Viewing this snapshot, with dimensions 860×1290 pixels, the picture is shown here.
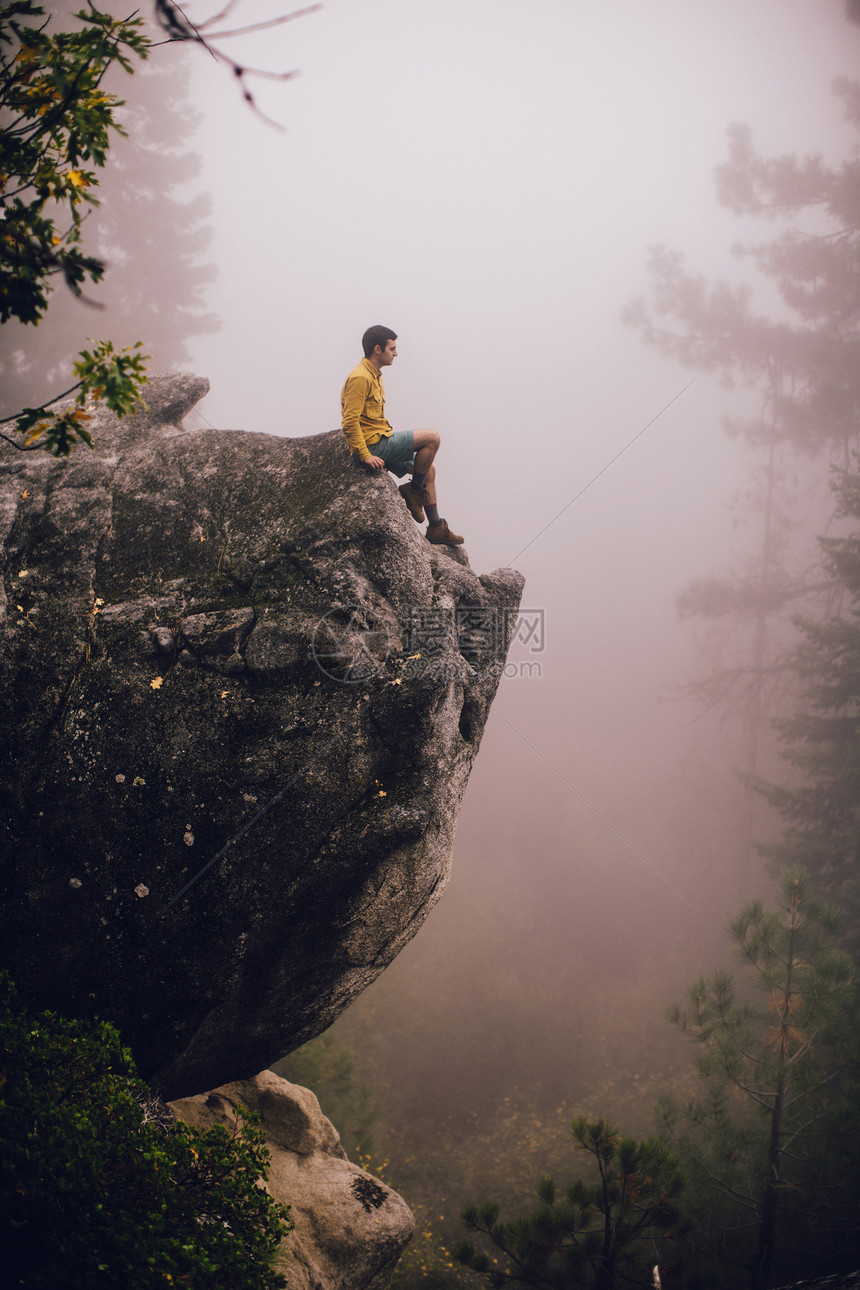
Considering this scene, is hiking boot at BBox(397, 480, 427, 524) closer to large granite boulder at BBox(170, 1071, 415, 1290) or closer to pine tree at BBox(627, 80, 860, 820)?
large granite boulder at BBox(170, 1071, 415, 1290)

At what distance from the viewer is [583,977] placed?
70.7 ft

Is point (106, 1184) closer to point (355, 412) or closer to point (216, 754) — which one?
point (216, 754)

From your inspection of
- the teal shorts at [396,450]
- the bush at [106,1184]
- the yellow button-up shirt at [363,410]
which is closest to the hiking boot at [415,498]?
the teal shorts at [396,450]

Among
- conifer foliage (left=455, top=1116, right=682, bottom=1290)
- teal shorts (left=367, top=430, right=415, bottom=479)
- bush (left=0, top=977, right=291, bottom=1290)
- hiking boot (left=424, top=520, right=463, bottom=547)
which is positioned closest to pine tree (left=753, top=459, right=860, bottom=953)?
conifer foliage (left=455, top=1116, right=682, bottom=1290)

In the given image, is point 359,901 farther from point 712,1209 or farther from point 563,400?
point 563,400

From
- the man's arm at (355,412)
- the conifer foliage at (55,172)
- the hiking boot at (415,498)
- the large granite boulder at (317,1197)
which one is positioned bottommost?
the large granite boulder at (317,1197)

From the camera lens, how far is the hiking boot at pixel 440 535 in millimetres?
6230

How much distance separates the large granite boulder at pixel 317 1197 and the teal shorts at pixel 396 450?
5.63 m

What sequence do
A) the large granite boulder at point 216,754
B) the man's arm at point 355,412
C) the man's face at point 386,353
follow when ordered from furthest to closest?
the man's face at point 386,353
the man's arm at point 355,412
the large granite boulder at point 216,754

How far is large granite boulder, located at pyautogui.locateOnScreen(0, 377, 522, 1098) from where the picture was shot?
413cm

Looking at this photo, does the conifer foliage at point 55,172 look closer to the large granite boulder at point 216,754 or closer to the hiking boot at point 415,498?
the large granite boulder at point 216,754

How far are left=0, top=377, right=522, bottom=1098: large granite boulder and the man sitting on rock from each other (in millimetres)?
398

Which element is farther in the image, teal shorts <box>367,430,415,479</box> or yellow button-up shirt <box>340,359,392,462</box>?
teal shorts <box>367,430,415,479</box>

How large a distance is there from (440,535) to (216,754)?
320 centimetres
